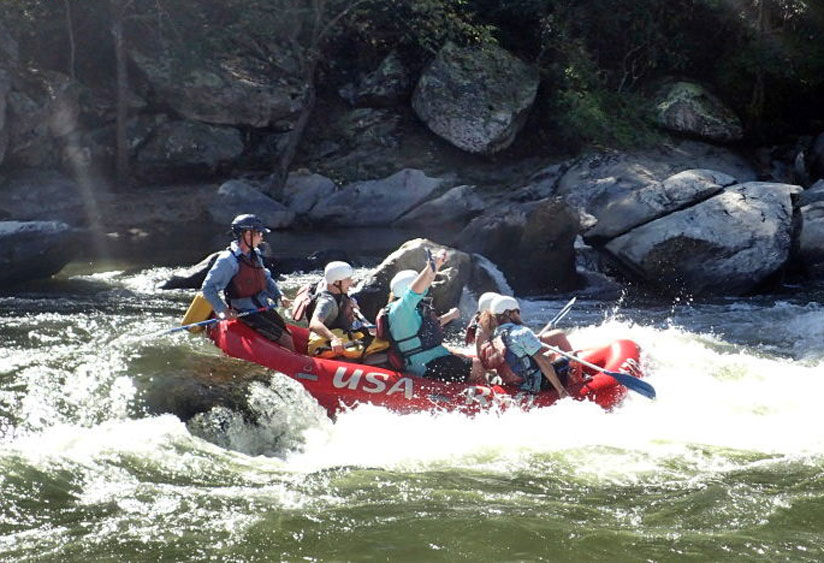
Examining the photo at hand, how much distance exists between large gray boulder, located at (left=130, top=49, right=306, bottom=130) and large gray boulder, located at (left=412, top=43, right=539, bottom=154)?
2504 millimetres

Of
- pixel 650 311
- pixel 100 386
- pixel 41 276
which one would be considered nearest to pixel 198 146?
pixel 41 276

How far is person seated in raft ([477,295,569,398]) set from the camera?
6.47 meters

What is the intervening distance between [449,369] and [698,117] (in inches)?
478

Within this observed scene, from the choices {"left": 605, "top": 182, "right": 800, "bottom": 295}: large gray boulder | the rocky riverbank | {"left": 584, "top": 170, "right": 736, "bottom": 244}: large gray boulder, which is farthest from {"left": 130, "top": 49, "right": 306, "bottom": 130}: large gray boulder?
{"left": 605, "top": 182, "right": 800, "bottom": 295}: large gray boulder

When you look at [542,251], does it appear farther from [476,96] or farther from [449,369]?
[476,96]

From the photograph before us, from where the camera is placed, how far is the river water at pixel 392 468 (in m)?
4.23

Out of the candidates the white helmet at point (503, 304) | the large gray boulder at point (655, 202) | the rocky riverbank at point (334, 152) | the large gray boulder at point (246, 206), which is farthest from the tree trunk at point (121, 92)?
the white helmet at point (503, 304)

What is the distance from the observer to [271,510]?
4.61 meters

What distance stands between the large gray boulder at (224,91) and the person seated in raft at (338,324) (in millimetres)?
10658

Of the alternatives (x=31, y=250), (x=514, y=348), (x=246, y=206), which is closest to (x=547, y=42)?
(x=246, y=206)

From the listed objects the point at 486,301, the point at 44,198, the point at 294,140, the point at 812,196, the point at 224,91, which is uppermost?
the point at 224,91

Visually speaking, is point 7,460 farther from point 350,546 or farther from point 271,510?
point 350,546

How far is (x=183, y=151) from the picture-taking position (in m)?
17.1

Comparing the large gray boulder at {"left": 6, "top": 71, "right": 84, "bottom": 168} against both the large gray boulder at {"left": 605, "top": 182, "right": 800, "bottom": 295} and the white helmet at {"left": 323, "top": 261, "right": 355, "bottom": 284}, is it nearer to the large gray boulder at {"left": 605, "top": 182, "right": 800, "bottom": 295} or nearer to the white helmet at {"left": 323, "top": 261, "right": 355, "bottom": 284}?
the large gray boulder at {"left": 605, "top": 182, "right": 800, "bottom": 295}
